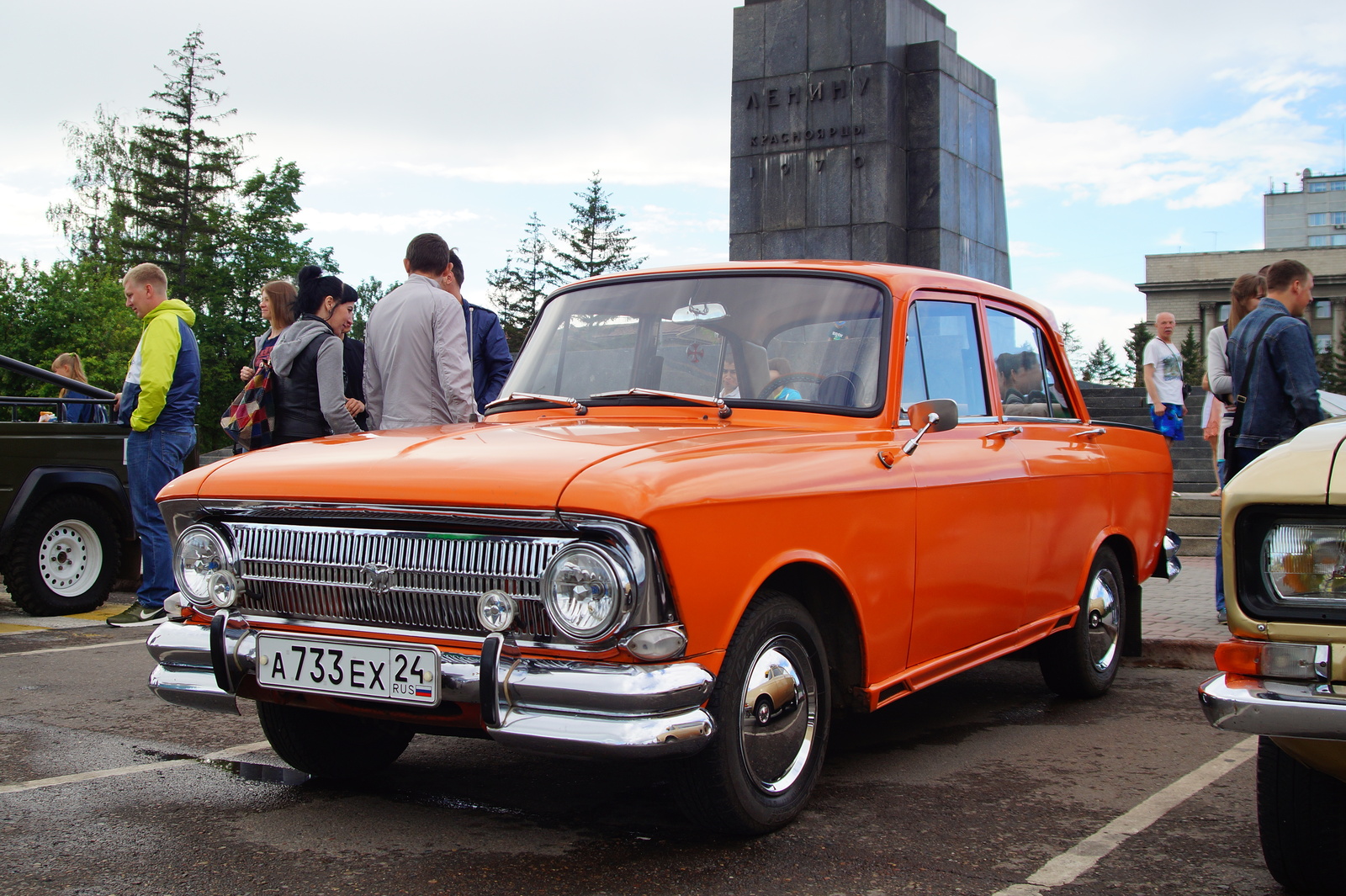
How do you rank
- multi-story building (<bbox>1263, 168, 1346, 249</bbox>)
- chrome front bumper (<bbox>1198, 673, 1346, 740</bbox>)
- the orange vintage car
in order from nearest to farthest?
chrome front bumper (<bbox>1198, 673, 1346, 740</bbox>)
the orange vintage car
multi-story building (<bbox>1263, 168, 1346, 249</bbox>)

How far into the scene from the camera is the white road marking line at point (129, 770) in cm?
427

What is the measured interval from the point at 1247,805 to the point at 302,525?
314 centimetres

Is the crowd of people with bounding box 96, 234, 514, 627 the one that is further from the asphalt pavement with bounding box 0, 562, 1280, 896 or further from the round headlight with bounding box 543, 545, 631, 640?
the round headlight with bounding box 543, 545, 631, 640

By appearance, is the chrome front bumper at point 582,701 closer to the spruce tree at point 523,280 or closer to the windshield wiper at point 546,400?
the windshield wiper at point 546,400

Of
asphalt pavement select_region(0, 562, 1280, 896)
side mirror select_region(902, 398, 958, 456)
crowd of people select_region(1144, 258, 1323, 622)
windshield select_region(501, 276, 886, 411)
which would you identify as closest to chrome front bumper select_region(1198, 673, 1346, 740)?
asphalt pavement select_region(0, 562, 1280, 896)

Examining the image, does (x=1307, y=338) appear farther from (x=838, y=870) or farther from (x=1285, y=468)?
(x=838, y=870)

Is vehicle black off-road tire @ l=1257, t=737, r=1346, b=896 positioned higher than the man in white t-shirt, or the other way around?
the man in white t-shirt

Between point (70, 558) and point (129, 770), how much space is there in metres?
5.19

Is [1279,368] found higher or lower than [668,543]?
higher

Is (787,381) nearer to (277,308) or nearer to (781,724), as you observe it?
(781,724)

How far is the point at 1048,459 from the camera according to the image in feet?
17.5

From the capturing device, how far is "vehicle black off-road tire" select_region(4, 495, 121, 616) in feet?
28.8

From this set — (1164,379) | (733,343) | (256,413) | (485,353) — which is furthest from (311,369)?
(1164,379)

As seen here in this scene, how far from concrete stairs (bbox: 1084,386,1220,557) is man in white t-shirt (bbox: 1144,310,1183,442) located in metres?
0.52
